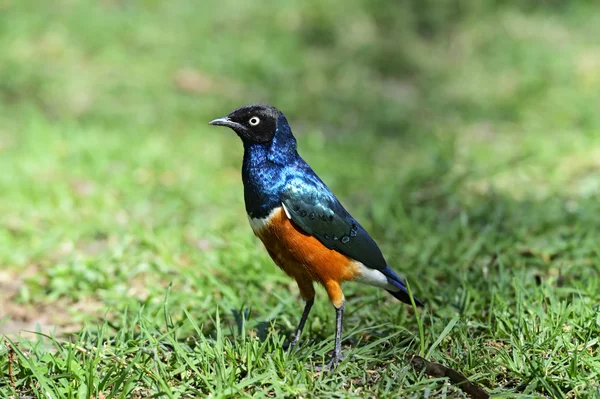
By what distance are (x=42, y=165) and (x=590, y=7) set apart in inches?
293

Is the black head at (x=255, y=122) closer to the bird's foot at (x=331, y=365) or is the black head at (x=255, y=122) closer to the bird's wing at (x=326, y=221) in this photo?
the bird's wing at (x=326, y=221)

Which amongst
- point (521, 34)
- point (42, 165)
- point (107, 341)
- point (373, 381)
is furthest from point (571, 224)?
point (521, 34)

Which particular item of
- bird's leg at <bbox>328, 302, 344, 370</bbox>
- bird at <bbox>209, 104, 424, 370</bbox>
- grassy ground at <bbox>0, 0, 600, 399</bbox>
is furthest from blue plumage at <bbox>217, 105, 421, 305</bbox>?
grassy ground at <bbox>0, 0, 600, 399</bbox>

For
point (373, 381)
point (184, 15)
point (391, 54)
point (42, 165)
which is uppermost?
point (184, 15)

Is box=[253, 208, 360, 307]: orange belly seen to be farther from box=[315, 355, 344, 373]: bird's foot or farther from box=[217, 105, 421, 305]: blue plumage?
box=[315, 355, 344, 373]: bird's foot

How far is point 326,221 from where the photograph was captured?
2.85 metres

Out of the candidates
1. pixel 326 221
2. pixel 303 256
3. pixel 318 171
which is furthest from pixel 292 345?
pixel 318 171

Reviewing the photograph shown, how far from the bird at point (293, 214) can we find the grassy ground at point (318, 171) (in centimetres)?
27

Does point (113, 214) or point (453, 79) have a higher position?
point (453, 79)

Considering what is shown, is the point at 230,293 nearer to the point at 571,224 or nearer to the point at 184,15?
the point at 571,224

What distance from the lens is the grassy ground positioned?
2.64 m

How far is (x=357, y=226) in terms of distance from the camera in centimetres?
297

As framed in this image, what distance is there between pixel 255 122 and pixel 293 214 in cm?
39

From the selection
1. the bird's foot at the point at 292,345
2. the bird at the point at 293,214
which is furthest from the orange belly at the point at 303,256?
the bird's foot at the point at 292,345
